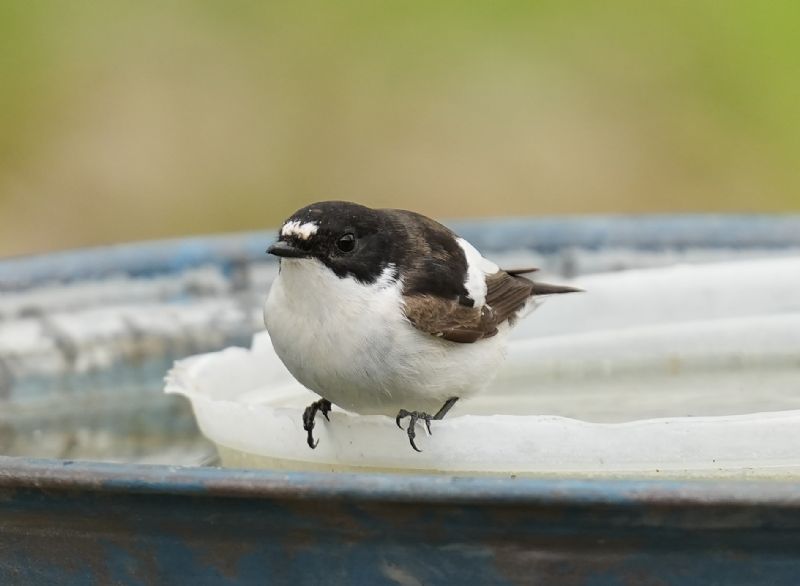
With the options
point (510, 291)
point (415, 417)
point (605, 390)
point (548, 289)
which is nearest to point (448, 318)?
point (415, 417)

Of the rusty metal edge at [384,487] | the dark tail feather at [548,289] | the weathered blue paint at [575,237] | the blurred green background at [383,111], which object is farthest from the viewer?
the blurred green background at [383,111]

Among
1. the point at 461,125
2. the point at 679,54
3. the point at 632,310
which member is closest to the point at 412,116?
the point at 461,125

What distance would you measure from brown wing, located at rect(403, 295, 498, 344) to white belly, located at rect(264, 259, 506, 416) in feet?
0.08

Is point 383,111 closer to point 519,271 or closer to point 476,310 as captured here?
point 519,271

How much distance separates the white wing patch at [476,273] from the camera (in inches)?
145

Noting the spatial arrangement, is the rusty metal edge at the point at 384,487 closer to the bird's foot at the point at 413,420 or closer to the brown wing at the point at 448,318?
the bird's foot at the point at 413,420

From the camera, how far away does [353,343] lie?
128 inches

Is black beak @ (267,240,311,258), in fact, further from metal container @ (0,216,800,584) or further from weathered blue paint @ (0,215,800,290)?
weathered blue paint @ (0,215,800,290)

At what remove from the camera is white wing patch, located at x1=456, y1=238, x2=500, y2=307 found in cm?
368

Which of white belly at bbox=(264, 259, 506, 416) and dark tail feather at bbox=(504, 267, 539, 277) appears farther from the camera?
dark tail feather at bbox=(504, 267, 539, 277)

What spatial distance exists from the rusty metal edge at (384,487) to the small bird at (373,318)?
91cm

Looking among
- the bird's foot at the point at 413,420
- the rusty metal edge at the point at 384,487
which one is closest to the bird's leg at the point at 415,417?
the bird's foot at the point at 413,420

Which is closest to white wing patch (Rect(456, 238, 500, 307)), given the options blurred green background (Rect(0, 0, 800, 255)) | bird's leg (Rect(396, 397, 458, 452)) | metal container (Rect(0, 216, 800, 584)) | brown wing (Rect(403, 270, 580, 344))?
brown wing (Rect(403, 270, 580, 344))

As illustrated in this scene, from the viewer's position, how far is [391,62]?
9984 mm
